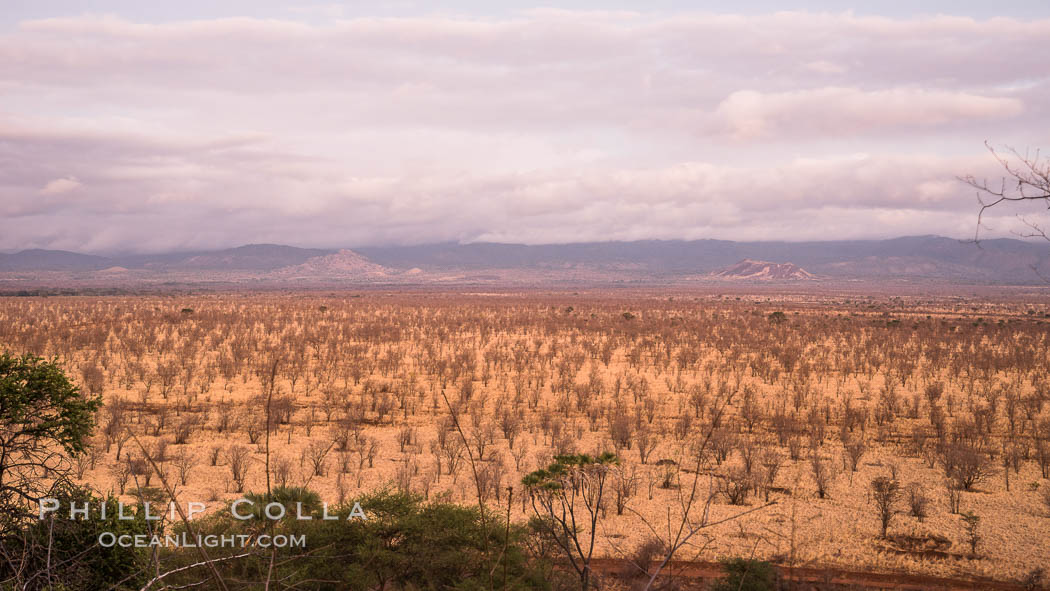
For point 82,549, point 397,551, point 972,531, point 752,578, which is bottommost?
point 972,531

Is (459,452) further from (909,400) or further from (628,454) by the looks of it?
(909,400)

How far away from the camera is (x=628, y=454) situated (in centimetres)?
1444

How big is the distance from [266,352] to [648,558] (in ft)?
80.7

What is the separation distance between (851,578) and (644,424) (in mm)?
8708

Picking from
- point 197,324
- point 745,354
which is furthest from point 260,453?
point 197,324

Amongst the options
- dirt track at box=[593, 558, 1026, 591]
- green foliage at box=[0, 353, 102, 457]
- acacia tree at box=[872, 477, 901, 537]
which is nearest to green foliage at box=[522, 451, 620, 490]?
dirt track at box=[593, 558, 1026, 591]

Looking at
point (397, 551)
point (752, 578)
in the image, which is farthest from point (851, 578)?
point (397, 551)

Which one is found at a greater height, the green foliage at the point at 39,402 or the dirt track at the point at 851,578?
the green foliage at the point at 39,402

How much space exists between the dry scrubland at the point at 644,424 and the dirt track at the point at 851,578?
291 millimetres

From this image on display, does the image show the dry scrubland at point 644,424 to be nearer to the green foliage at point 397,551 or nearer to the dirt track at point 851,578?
the dirt track at point 851,578

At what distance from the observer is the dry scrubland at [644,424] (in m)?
10.5

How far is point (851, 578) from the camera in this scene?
859 centimetres

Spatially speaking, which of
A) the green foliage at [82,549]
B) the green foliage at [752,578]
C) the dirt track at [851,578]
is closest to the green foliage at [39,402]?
the green foliage at [82,549]

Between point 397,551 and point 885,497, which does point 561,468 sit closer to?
point 397,551
